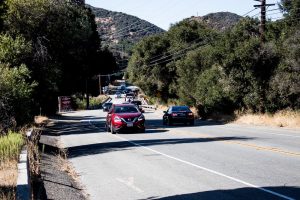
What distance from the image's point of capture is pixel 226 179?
11.9 meters

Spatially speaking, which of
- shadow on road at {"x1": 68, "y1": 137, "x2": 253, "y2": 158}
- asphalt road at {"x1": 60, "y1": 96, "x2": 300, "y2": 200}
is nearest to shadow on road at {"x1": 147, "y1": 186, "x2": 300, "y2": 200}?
asphalt road at {"x1": 60, "y1": 96, "x2": 300, "y2": 200}

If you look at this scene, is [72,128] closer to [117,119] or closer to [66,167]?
[117,119]

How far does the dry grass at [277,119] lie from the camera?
32006mm

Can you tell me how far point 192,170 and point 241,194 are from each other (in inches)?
142

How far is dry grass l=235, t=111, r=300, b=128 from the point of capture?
1260 inches

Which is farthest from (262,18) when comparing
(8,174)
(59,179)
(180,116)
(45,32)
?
(8,174)

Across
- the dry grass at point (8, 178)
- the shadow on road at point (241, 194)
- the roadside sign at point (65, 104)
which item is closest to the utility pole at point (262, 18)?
the dry grass at point (8, 178)

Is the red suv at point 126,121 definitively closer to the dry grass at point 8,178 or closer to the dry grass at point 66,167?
the dry grass at point 66,167

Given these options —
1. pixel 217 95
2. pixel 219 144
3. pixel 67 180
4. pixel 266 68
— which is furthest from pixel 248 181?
pixel 217 95

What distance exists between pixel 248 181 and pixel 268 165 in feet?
8.29

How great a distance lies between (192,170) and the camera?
13586mm

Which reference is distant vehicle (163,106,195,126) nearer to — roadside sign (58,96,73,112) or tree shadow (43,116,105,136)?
tree shadow (43,116,105,136)

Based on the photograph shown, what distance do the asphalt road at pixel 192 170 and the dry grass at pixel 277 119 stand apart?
1114 centimetres

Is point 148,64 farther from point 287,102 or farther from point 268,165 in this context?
point 268,165
